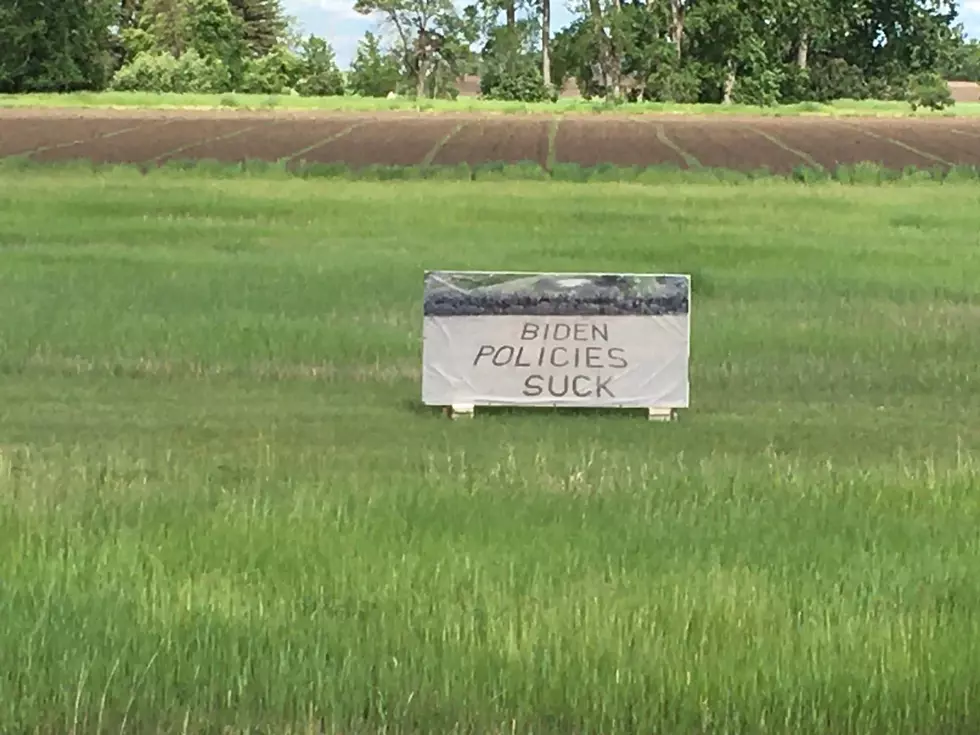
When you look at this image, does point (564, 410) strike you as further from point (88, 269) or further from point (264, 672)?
point (88, 269)

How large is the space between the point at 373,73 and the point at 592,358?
321ft

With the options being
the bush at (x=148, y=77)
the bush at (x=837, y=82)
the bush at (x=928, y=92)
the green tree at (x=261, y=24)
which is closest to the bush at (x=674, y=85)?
the bush at (x=837, y=82)

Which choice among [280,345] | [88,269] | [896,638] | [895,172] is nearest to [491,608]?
[896,638]

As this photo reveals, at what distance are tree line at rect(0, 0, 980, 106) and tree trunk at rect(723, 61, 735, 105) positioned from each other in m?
0.07

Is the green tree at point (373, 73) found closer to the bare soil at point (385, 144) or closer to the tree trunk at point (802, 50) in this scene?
the tree trunk at point (802, 50)

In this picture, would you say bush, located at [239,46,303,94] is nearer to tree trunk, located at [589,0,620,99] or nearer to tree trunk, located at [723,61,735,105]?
tree trunk, located at [589,0,620,99]

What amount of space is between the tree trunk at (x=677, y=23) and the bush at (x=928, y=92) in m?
12.3

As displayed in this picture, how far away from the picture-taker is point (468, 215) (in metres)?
23.5

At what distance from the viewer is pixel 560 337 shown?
925 cm

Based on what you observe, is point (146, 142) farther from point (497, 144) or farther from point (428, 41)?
point (428, 41)

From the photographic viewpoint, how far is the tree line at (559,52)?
3078 inches

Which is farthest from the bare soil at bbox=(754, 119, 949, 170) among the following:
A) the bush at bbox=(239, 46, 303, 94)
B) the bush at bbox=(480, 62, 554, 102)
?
the bush at bbox=(239, 46, 303, 94)

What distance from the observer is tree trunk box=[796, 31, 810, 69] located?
8406cm

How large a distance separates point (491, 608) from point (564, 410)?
4570 millimetres
